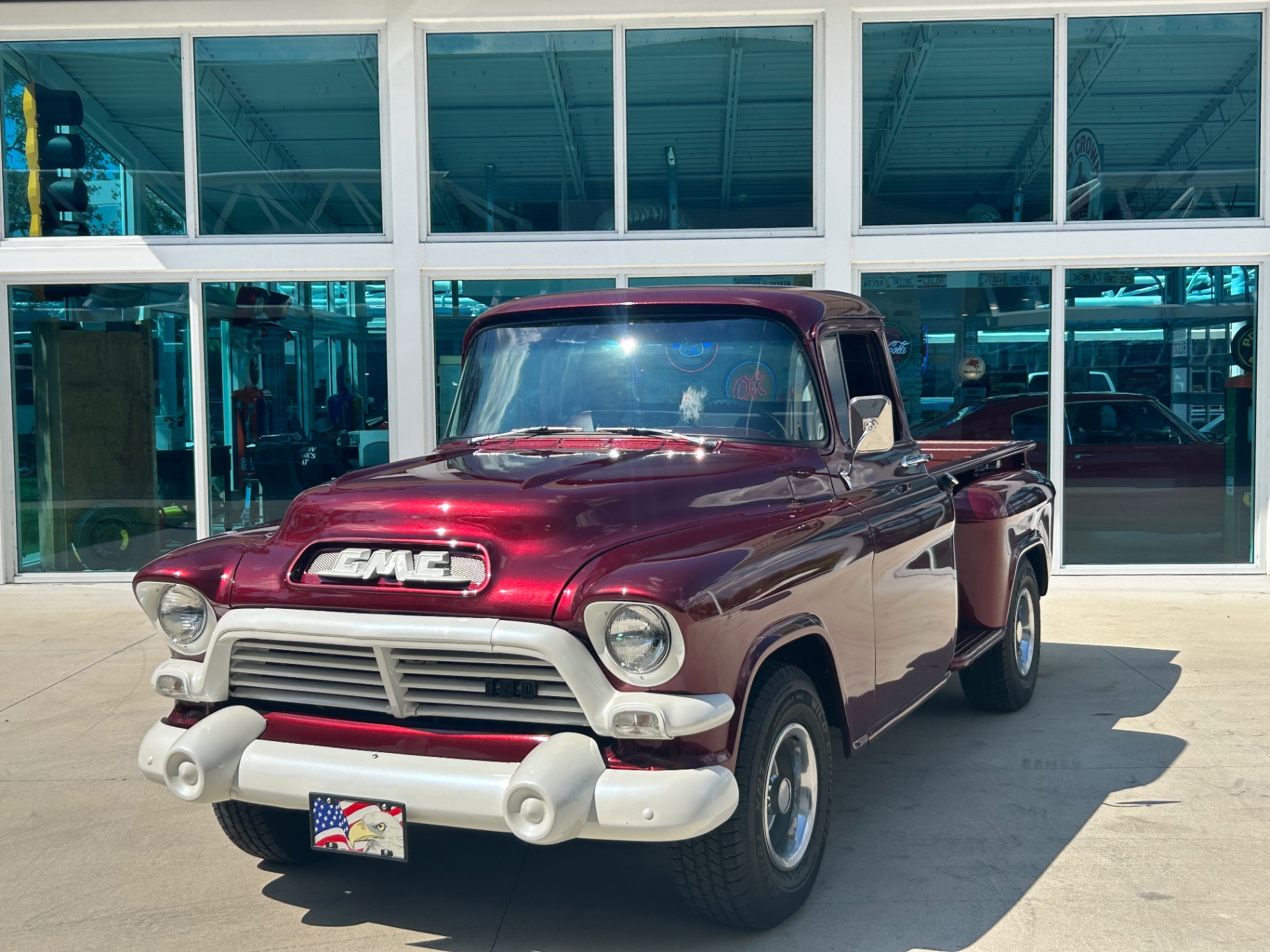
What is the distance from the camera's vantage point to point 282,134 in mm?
10406

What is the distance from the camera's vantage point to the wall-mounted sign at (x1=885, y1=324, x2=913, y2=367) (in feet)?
33.2

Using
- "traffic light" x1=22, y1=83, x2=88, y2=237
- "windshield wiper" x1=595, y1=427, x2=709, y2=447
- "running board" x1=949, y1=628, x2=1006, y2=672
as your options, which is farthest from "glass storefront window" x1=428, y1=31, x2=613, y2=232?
"windshield wiper" x1=595, y1=427, x2=709, y2=447

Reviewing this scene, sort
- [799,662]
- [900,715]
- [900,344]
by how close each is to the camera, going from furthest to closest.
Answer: [900,344], [900,715], [799,662]

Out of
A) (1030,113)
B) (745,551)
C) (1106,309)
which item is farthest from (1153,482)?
(745,551)

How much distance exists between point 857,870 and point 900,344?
6.52m

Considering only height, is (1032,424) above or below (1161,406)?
below

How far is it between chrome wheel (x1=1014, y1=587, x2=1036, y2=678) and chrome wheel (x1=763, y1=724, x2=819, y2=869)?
2.76 m

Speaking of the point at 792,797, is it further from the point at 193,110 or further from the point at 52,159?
the point at 52,159

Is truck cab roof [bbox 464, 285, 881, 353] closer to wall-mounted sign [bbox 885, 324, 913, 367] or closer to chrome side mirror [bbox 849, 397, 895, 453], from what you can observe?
Result: chrome side mirror [bbox 849, 397, 895, 453]

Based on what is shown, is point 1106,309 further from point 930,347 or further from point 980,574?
point 980,574

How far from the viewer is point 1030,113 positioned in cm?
1020

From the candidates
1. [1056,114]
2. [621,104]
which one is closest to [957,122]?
[1056,114]

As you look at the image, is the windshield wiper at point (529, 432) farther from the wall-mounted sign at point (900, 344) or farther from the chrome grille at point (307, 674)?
the wall-mounted sign at point (900, 344)

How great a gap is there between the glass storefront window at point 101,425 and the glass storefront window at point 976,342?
18.9 feet
